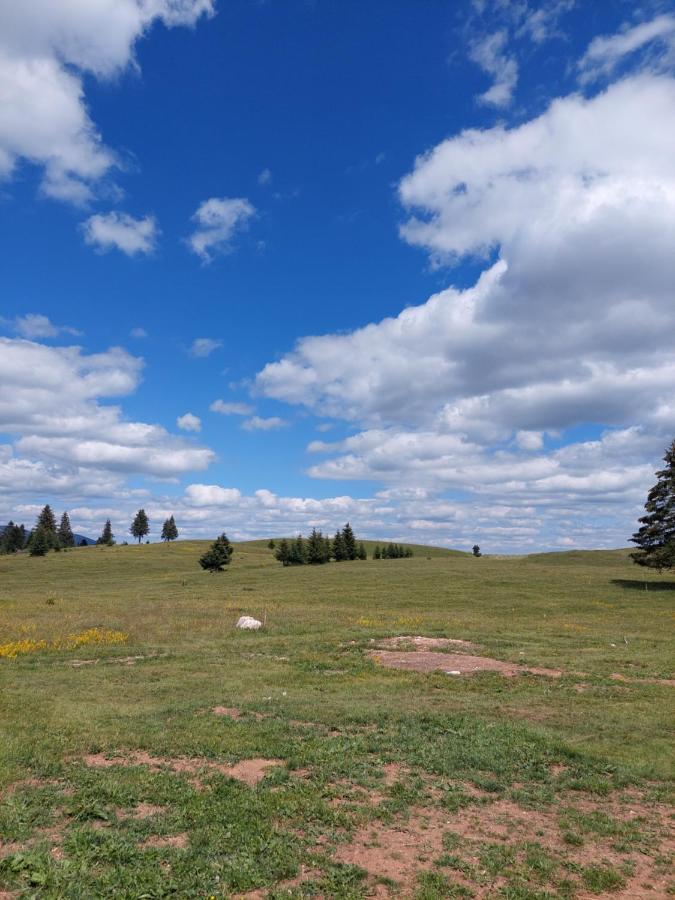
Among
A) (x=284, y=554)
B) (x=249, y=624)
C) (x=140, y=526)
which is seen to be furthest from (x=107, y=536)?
(x=249, y=624)

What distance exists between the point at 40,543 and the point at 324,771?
5312 inches

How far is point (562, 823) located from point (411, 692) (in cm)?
1005

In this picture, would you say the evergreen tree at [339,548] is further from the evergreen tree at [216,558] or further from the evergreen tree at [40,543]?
the evergreen tree at [40,543]

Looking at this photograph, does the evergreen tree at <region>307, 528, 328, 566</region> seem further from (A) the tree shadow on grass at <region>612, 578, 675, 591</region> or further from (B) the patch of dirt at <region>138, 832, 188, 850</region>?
(B) the patch of dirt at <region>138, 832, 188, 850</region>

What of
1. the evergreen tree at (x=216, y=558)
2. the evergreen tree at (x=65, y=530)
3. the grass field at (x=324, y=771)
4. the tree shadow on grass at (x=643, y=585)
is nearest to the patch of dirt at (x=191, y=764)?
the grass field at (x=324, y=771)

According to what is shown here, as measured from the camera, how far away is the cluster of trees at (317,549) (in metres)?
Result: 117

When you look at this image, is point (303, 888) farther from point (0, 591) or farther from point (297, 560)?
point (297, 560)

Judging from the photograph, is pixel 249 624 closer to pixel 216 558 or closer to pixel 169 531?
pixel 216 558

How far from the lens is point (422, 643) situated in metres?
29.8

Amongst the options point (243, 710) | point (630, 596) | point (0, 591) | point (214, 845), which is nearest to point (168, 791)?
point (214, 845)

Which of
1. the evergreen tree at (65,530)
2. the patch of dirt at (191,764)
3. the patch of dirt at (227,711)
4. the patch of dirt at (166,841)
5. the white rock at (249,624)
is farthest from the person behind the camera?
the evergreen tree at (65,530)

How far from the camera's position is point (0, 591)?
199 ft

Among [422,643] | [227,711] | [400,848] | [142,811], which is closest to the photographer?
[400,848]

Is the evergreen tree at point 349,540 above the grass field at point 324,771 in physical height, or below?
above
